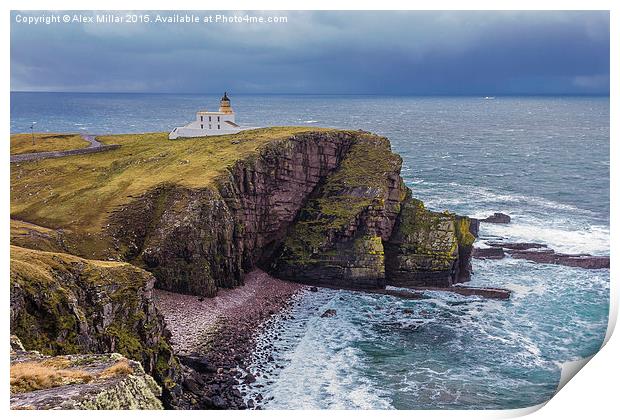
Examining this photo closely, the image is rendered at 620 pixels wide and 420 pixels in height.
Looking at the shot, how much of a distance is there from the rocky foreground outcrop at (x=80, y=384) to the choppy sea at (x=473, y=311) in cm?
926

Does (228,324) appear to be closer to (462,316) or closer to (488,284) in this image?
(462,316)

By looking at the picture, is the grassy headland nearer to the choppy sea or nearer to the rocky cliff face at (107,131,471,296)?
the rocky cliff face at (107,131,471,296)

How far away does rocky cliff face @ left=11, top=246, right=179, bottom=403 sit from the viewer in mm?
19483

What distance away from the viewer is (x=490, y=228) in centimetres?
5122

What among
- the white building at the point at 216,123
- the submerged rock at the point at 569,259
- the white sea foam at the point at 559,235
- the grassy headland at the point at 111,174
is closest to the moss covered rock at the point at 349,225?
the grassy headland at the point at 111,174

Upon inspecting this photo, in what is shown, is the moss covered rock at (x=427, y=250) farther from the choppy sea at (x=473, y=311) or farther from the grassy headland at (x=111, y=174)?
the grassy headland at (x=111, y=174)

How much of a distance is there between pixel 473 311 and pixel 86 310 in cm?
2302

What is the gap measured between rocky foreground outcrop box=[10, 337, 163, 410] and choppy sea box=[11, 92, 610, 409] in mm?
9256

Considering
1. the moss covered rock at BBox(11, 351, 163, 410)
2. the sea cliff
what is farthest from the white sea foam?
the moss covered rock at BBox(11, 351, 163, 410)

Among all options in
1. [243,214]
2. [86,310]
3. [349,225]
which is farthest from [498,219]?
[86,310]

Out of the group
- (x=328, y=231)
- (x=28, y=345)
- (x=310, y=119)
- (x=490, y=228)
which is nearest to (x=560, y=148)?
(x=490, y=228)

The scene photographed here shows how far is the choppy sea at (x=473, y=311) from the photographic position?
2555 centimetres

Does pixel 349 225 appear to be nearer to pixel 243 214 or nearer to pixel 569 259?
pixel 243 214
